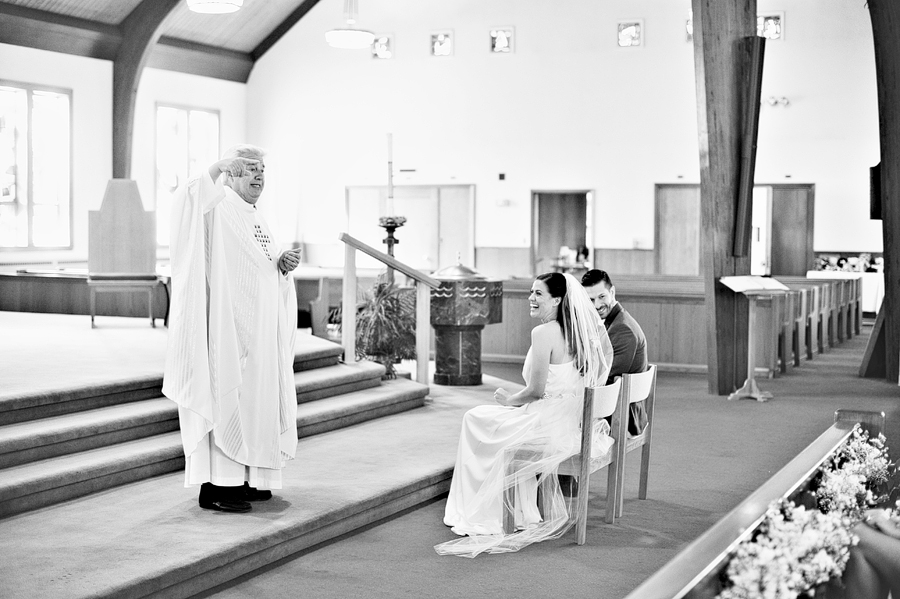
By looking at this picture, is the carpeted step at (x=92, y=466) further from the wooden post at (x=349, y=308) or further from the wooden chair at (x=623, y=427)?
the wooden chair at (x=623, y=427)

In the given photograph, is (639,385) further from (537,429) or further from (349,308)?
(349,308)

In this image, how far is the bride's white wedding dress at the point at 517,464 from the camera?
4.31 meters

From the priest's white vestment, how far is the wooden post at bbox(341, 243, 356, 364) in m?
2.23

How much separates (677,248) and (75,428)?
1239 cm

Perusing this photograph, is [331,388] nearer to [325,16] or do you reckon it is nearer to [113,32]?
[113,32]

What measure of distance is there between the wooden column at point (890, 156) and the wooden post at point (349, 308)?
204 inches

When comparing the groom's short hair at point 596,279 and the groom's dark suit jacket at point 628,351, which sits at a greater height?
the groom's short hair at point 596,279

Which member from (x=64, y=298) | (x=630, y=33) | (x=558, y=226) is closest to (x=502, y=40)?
(x=630, y=33)

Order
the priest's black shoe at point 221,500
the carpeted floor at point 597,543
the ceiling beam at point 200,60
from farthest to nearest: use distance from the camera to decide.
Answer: the ceiling beam at point 200,60, the priest's black shoe at point 221,500, the carpeted floor at point 597,543

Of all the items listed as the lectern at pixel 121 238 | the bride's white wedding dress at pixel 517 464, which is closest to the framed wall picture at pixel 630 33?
A: the lectern at pixel 121 238

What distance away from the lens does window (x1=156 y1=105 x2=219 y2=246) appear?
16047 millimetres

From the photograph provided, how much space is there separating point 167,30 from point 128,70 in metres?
1.19

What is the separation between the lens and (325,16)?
56.7 feet

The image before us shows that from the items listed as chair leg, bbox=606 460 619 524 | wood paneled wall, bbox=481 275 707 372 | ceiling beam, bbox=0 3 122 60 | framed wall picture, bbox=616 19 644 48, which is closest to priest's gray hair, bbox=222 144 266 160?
chair leg, bbox=606 460 619 524
